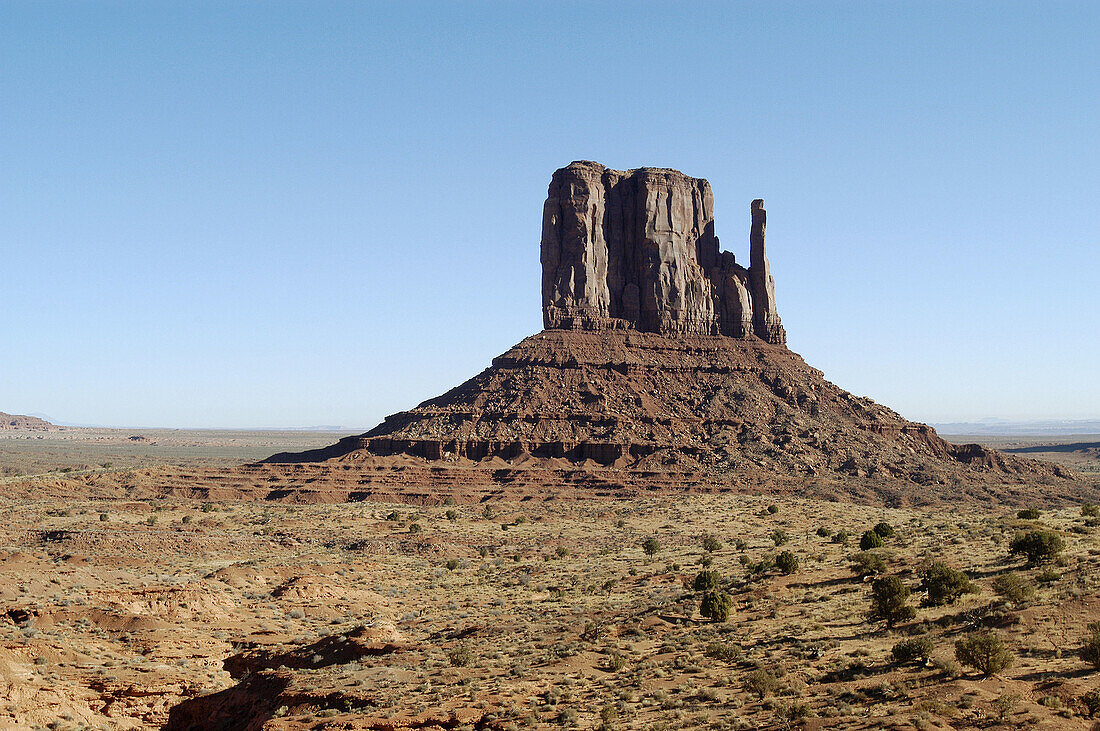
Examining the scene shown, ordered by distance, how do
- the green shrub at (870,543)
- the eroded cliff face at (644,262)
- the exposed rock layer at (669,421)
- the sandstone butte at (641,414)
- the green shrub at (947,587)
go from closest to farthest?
the green shrub at (947,587) < the green shrub at (870,543) < the sandstone butte at (641,414) < the exposed rock layer at (669,421) < the eroded cliff face at (644,262)

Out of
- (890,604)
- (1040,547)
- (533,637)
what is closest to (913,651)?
(890,604)

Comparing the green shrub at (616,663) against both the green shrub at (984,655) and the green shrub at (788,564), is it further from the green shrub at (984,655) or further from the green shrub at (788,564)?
the green shrub at (788,564)

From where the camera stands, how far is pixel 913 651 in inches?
884

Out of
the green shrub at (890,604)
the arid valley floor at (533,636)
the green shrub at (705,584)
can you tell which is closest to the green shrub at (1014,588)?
the arid valley floor at (533,636)

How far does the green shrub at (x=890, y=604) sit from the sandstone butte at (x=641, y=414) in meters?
55.0

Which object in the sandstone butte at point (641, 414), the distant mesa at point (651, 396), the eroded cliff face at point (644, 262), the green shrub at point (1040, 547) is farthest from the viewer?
the eroded cliff face at point (644, 262)

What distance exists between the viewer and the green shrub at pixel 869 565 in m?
32.0

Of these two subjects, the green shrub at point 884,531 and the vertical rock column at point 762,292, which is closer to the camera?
the green shrub at point 884,531

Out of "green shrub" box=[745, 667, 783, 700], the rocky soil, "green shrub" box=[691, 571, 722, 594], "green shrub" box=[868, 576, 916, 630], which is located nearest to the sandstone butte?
the rocky soil

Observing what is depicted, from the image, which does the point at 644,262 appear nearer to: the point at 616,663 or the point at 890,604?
the point at 890,604

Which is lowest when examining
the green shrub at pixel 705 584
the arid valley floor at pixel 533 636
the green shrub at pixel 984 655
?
the arid valley floor at pixel 533 636

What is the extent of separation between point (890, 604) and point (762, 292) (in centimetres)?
9133

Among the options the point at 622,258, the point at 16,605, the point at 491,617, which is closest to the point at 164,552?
the point at 16,605

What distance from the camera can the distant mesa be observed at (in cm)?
9019
